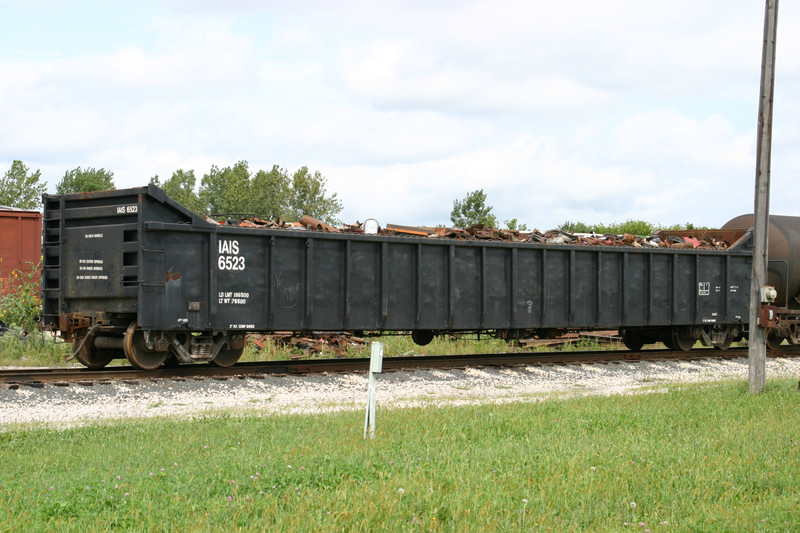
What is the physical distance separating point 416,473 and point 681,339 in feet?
53.4

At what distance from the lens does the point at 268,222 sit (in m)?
16.0

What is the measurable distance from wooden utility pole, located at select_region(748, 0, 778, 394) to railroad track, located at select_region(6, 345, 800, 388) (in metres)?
5.02

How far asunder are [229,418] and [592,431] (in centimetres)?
425

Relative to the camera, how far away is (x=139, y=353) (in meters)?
13.9

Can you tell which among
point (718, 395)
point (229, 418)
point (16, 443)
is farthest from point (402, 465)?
point (718, 395)

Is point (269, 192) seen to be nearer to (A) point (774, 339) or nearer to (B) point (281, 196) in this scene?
(B) point (281, 196)

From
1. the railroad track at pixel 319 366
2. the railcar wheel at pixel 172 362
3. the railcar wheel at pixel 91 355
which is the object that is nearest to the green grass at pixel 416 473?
the railroad track at pixel 319 366

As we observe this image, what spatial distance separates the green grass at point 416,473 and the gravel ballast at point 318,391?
126 cm

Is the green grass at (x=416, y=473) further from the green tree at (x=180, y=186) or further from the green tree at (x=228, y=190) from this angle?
the green tree at (x=180, y=186)

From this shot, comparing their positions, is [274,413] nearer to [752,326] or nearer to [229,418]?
[229,418]

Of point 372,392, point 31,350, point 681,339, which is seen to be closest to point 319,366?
point 372,392

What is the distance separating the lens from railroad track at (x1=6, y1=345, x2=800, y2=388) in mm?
13094

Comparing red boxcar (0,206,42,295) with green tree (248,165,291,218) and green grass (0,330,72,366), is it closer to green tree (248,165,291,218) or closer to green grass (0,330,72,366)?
green grass (0,330,72,366)

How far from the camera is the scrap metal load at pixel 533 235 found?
16406 mm
